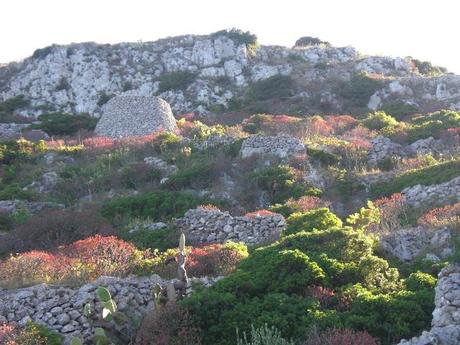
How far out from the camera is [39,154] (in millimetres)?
25078

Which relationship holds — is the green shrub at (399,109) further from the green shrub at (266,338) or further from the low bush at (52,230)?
the green shrub at (266,338)

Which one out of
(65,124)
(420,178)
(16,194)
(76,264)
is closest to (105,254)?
(76,264)

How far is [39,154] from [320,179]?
13.0 m

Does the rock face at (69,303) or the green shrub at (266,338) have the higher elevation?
the green shrub at (266,338)

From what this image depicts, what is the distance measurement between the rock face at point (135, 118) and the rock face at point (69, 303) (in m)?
20.4

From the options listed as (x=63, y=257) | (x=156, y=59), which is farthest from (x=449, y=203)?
(x=156, y=59)

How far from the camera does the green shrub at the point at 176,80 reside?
43.5 meters

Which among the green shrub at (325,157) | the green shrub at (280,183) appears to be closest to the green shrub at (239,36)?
the green shrub at (325,157)

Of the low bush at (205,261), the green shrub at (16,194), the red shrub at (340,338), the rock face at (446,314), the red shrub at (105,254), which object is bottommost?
the green shrub at (16,194)

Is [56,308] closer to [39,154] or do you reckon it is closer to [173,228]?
[173,228]

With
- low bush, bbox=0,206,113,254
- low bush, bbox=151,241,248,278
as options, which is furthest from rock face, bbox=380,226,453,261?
low bush, bbox=0,206,113,254

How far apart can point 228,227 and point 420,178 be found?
22.1ft

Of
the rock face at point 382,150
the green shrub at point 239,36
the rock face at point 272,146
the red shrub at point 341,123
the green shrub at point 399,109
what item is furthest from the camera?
the green shrub at point 239,36

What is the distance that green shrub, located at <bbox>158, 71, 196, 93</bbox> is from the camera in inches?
1714
